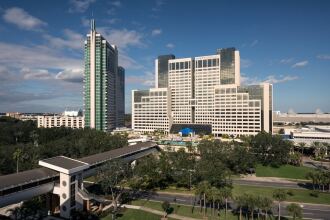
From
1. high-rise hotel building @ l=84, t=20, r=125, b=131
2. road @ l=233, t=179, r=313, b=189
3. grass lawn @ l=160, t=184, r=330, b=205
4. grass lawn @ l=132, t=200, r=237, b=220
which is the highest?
high-rise hotel building @ l=84, t=20, r=125, b=131

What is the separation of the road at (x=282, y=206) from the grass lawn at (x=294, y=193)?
12.2ft

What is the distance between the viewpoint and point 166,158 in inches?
3371

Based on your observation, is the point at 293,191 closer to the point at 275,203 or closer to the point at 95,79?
the point at 275,203

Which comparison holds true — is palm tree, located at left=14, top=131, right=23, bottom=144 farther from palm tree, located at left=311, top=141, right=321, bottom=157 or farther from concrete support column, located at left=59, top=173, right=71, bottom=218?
palm tree, located at left=311, top=141, right=321, bottom=157

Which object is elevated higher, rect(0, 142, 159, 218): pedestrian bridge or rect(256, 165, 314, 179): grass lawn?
rect(0, 142, 159, 218): pedestrian bridge

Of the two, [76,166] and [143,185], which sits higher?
[76,166]

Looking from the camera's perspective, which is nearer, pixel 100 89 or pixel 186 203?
pixel 186 203

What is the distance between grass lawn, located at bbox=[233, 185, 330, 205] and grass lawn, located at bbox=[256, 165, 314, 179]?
17292 mm

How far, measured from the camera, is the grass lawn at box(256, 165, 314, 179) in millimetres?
91500

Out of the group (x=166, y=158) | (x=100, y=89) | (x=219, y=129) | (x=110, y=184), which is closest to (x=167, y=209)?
(x=110, y=184)

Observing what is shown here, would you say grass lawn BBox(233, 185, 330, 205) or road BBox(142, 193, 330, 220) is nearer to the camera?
road BBox(142, 193, 330, 220)

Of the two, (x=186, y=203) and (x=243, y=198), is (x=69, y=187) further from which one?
(x=243, y=198)

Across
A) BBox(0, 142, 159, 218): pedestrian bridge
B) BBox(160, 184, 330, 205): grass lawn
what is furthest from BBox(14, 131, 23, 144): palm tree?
BBox(160, 184, 330, 205): grass lawn

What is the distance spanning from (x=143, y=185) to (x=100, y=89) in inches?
5124
